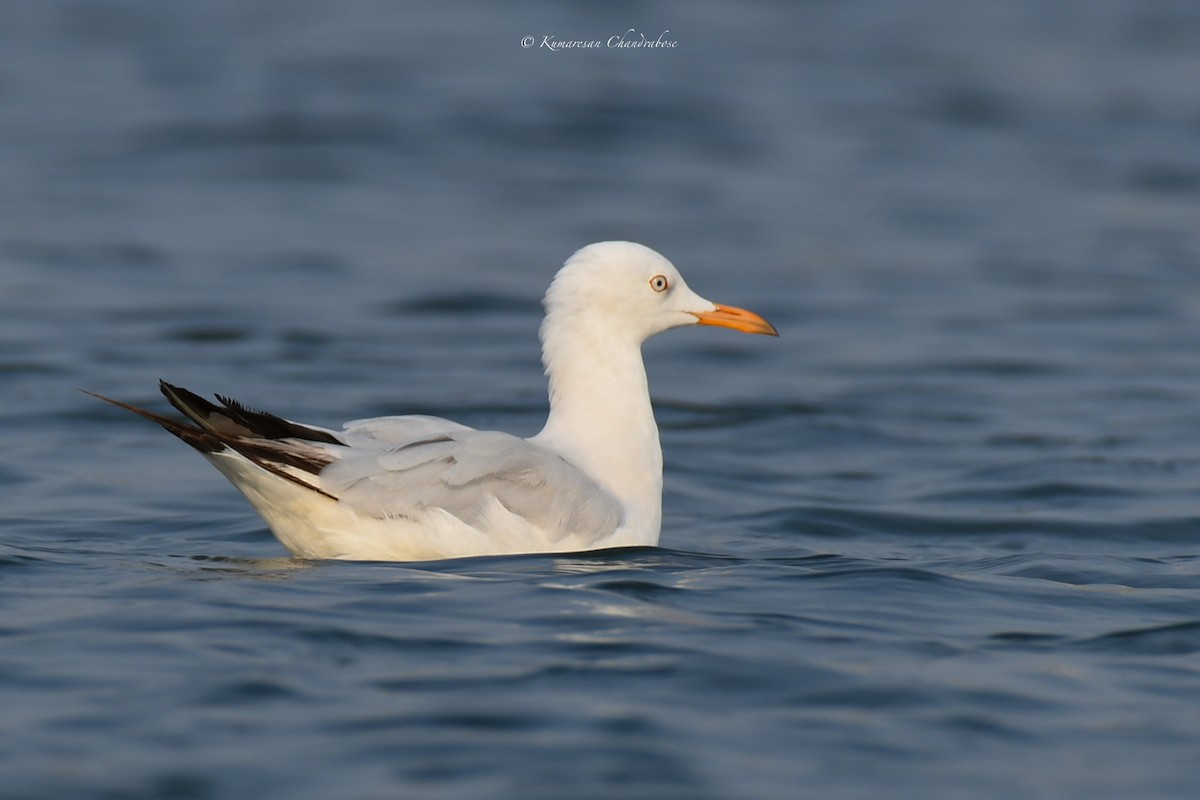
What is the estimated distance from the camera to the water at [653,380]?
5504mm

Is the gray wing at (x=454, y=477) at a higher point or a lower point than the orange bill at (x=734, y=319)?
lower

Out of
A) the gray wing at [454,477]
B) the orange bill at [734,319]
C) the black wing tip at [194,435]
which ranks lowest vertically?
the gray wing at [454,477]

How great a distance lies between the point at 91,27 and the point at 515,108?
676cm

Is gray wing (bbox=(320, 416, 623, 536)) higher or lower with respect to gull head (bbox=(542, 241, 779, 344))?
lower

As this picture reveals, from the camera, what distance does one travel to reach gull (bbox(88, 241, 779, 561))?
23.0 ft

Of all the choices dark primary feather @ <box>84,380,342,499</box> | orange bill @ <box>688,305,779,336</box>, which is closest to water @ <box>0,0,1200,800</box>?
dark primary feather @ <box>84,380,342,499</box>

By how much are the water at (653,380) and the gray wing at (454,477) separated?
9.2 inches

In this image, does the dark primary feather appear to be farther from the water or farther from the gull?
the water

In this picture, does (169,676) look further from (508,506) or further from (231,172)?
(231,172)

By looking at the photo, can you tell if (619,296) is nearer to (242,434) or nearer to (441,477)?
(441,477)

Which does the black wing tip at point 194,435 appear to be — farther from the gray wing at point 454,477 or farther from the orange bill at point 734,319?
the orange bill at point 734,319

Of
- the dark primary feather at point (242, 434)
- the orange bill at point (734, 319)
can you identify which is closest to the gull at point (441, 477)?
the dark primary feather at point (242, 434)

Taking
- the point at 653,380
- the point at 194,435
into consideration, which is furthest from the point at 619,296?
the point at 653,380

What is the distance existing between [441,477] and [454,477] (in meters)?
0.05
